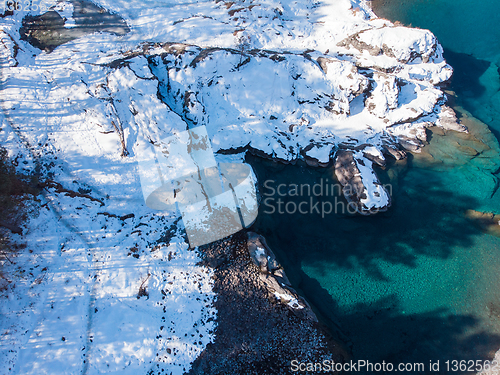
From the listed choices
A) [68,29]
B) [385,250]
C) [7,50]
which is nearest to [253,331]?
[385,250]

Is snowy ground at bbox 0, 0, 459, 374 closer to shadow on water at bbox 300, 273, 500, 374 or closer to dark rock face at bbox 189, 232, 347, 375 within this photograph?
dark rock face at bbox 189, 232, 347, 375

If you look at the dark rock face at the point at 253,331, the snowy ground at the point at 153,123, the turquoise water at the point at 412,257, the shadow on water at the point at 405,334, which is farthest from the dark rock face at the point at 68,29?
the shadow on water at the point at 405,334

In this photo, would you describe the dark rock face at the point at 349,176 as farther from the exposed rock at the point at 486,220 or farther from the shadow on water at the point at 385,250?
the exposed rock at the point at 486,220


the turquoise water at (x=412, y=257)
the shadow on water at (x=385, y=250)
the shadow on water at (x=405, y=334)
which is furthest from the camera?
the turquoise water at (x=412, y=257)

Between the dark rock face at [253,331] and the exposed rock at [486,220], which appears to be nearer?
the dark rock face at [253,331]

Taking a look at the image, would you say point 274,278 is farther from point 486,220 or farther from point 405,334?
point 486,220

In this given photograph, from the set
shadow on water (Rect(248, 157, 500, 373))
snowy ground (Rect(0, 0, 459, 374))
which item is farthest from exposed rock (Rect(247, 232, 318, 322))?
snowy ground (Rect(0, 0, 459, 374))
